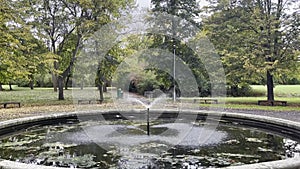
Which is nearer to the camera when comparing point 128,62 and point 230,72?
point 230,72

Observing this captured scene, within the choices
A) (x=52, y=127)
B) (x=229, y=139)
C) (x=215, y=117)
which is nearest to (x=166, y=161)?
(x=229, y=139)

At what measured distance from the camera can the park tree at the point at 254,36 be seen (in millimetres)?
16828

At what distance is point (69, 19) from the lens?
823 inches

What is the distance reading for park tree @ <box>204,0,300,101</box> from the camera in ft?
55.2

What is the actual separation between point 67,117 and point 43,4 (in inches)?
466

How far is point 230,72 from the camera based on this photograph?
1828 cm

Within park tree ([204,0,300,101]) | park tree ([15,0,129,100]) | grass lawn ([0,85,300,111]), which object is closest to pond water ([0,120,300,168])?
grass lawn ([0,85,300,111])

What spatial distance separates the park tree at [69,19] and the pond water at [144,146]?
11.1 metres

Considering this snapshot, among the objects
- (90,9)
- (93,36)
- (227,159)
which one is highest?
(90,9)

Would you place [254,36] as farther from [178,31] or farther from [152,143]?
[152,143]

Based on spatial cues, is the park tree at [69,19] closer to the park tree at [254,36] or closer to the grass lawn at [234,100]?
the grass lawn at [234,100]

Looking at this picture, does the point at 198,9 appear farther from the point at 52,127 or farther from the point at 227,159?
the point at 227,159

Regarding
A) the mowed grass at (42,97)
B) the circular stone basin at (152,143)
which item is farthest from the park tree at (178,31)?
the circular stone basin at (152,143)

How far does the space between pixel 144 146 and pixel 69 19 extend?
1623 centimetres
